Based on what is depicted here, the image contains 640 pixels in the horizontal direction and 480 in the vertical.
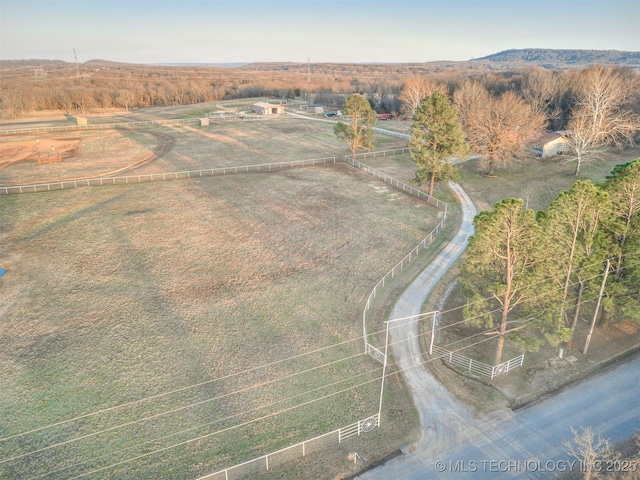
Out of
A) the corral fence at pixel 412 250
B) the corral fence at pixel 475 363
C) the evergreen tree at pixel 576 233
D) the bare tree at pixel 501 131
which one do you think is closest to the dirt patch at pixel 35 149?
the corral fence at pixel 412 250

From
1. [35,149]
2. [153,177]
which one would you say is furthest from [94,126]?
[153,177]

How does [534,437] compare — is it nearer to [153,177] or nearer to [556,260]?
[556,260]

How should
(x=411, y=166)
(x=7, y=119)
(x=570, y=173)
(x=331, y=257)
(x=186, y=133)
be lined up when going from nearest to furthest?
(x=331, y=257) → (x=570, y=173) → (x=411, y=166) → (x=186, y=133) → (x=7, y=119)

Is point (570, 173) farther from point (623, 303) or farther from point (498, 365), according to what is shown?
point (498, 365)

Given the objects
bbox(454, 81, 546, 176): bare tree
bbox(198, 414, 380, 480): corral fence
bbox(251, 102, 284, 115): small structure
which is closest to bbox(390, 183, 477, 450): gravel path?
bbox(198, 414, 380, 480): corral fence

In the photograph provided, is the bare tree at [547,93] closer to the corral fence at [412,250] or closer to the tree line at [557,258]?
the corral fence at [412,250]

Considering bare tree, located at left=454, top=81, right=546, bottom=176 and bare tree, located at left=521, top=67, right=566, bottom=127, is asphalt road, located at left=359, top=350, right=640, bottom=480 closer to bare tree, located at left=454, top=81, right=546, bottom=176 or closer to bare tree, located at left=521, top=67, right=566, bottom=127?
bare tree, located at left=454, top=81, right=546, bottom=176

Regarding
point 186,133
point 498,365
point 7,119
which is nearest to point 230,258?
point 498,365
